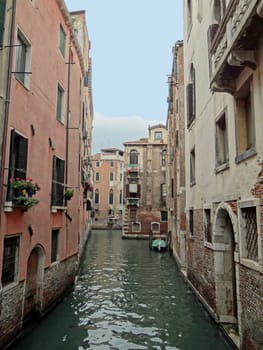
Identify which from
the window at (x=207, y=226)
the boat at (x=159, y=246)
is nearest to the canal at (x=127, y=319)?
the window at (x=207, y=226)

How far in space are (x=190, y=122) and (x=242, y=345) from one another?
7225 mm

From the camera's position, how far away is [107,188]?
4891 cm

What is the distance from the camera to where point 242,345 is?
525 cm

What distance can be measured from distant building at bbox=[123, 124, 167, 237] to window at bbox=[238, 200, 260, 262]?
26886 mm

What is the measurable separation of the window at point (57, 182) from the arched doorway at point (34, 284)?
4.89 feet

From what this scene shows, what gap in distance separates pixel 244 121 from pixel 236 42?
171 centimetres

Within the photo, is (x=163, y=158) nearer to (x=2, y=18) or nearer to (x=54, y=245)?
(x=54, y=245)

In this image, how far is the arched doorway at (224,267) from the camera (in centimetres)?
673

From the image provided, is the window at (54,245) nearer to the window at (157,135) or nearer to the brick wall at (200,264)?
the brick wall at (200,264)

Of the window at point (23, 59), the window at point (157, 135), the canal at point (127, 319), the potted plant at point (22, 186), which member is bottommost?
the canal at point (127, 319)

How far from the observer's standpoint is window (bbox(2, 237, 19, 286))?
590 cm

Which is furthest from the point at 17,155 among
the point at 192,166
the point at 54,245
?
the point at 192,166

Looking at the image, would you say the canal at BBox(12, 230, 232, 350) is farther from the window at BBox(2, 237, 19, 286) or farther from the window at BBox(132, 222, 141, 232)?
the window at BBox(132, 222, 141, 232)

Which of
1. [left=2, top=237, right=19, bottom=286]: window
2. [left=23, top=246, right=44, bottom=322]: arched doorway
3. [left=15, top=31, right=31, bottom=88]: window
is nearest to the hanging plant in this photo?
[left=2, top=237, right=19, bottom=286]: window
